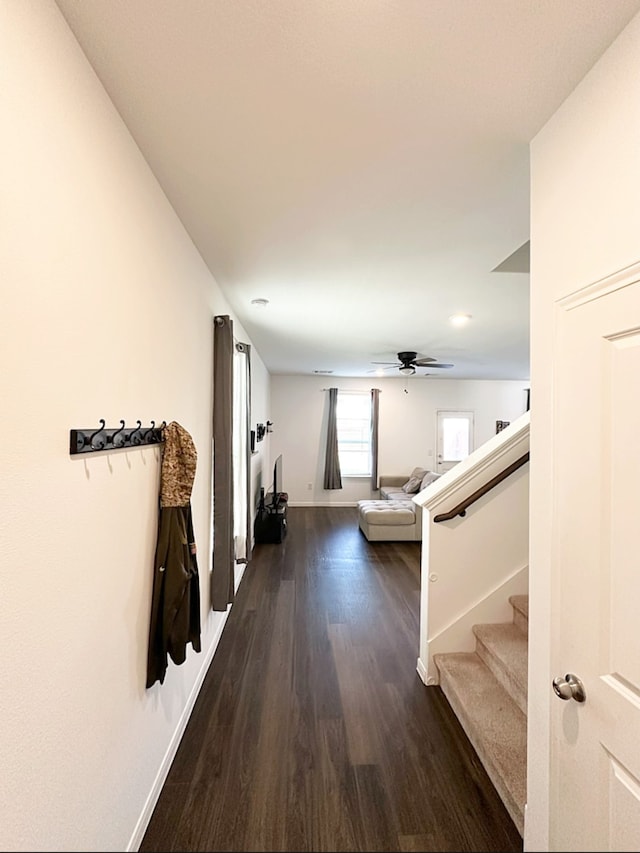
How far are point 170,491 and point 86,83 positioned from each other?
1276 mm

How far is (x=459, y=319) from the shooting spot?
3.44 m

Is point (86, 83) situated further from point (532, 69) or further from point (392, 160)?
point (532, 69)

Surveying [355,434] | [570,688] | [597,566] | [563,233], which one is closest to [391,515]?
[355,434]

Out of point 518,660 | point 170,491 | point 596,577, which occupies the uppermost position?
point 170,491

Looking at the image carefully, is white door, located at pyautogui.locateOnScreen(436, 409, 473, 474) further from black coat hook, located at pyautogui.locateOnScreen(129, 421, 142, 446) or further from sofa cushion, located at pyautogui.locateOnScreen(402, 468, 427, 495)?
black coat hook, located at pyautogui.locateOnScreen(129, 421, 142, 446)

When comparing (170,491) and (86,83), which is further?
(170,491)

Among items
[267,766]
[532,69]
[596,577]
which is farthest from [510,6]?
[267,766]

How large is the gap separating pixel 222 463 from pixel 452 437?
6.26m

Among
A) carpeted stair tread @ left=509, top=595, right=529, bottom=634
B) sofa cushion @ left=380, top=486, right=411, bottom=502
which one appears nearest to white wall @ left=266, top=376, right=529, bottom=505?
sofa cushion @ left=380, top=486, right=411, bottom=502

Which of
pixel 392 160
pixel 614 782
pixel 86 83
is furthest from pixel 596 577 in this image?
→ pixel 86 83

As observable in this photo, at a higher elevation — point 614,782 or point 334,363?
point 334,363

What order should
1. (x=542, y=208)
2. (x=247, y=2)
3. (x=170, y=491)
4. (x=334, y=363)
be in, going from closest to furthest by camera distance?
(x=247, y=2) < (x=542, y=208) < (x=170, y=491) < (x=334, y=363)

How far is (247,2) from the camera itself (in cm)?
86

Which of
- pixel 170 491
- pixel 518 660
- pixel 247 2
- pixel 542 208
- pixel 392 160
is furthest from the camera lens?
pixel 518 660
